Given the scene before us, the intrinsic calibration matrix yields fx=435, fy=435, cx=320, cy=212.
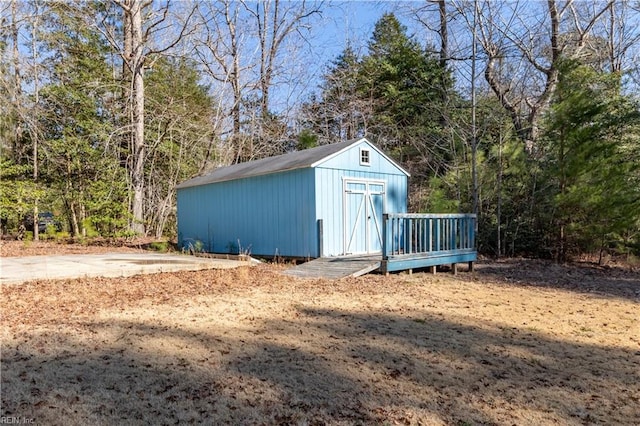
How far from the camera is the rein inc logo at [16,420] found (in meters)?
2.49

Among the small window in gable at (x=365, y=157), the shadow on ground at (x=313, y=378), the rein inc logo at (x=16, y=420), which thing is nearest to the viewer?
the rein inc logo at (x=16, y=420)

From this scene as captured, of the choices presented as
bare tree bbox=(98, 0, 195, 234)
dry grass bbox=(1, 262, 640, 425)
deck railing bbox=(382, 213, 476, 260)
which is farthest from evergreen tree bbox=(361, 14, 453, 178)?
dry grass bbox=(1, 262, 640, 425)

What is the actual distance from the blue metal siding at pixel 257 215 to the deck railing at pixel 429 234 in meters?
1.82

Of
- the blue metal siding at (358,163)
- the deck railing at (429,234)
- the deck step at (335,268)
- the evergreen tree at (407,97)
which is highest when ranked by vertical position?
the evergreen tree at (407,97)

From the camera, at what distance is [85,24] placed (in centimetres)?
1568

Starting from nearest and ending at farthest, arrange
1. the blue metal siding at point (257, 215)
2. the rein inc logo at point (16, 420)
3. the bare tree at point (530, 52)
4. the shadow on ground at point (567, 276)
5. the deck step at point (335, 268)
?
the rein inc logo at point (16, 420), the shadow on ground at point (567, 276), the deck step at point (335, 268), the blue metal siding at point (257, 215), the bare tree at point (530, 52)

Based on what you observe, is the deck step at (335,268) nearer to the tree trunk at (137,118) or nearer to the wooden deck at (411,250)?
the wooden deck at (411,250)

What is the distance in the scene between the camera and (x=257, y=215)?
35.8 feet

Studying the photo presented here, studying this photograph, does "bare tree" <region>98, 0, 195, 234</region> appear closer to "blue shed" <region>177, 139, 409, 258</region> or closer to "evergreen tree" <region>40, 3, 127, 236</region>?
"evergreen tree" <region>40, 3, 127, 236</region>

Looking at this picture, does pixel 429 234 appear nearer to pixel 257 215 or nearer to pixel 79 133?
pixel 257 215

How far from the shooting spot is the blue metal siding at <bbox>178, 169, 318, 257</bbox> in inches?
383

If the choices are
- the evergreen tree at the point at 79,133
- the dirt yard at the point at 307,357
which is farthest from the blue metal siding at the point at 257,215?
the evergreen tree at the point at 79,133

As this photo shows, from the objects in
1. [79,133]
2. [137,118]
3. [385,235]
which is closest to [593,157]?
[385,235]

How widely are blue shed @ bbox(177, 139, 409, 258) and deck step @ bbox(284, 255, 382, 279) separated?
62cm
